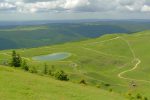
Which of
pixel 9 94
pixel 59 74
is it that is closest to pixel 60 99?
pixel 9 94

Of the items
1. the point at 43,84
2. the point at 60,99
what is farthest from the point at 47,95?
the point at 43,84

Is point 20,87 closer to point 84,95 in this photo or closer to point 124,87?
point 84,95

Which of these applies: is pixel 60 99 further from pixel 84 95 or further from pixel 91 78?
pixel 91 78

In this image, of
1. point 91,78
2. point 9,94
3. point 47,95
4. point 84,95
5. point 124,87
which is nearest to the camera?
point 9,94

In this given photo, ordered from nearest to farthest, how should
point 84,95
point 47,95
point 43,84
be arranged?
point 47,95
point 84,95
point 43,84

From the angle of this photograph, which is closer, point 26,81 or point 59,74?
point 26,81

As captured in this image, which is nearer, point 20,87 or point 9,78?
point 20,87

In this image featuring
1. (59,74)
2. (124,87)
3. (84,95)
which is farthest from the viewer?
(124,87)

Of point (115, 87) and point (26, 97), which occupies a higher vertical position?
point (26, 97)

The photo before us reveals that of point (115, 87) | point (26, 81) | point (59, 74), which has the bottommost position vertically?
point (115, 87)
